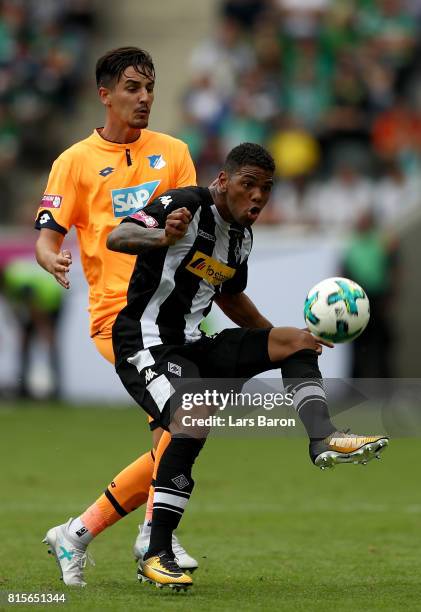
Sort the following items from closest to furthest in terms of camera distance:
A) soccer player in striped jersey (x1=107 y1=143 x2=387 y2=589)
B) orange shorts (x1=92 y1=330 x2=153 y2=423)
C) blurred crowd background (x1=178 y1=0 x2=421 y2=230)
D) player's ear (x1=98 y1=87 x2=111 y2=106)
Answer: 1. soccer player in striped jersey (x1=107 y1=143 x2=387 y2=589)
2. orange shorts (x1=92 y1=330 x2=153 y2=423)
3. player's ear (x1=98 y1=87 x2=111 y2=106)
4. blurred crowd background (x1=178 y1=0 x2=421 y2=230)

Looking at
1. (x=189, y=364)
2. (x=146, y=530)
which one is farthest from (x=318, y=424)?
(x=146, y=530)

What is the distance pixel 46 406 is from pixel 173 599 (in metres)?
10.7

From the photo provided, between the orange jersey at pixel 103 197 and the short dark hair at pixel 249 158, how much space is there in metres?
0.96

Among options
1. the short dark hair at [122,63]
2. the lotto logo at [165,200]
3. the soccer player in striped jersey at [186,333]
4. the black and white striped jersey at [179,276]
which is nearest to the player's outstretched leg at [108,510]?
the soccer player in striped jersey at [186,333]

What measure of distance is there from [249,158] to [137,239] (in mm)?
650

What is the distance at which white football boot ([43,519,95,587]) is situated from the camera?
665 cm

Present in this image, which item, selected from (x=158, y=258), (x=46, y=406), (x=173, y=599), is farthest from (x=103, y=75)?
(x=46, y=406)

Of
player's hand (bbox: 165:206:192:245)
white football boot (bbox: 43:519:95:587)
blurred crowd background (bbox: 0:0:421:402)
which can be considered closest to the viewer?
player's hand (bbox: 165:206:192:245)

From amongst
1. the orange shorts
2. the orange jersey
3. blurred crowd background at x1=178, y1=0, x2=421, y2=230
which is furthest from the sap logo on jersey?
blurred crowd background at x1=178, y1=0, x2=421, y2=230

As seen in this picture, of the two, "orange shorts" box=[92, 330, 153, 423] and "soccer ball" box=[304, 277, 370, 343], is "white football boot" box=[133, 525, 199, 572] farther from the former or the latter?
"soccer ball" box=[304, 277, 370, 343]

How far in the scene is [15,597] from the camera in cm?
600

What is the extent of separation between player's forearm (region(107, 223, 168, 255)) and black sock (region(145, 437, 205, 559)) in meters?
0.92

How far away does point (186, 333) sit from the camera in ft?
21.2

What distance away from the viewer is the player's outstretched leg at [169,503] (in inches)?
246
